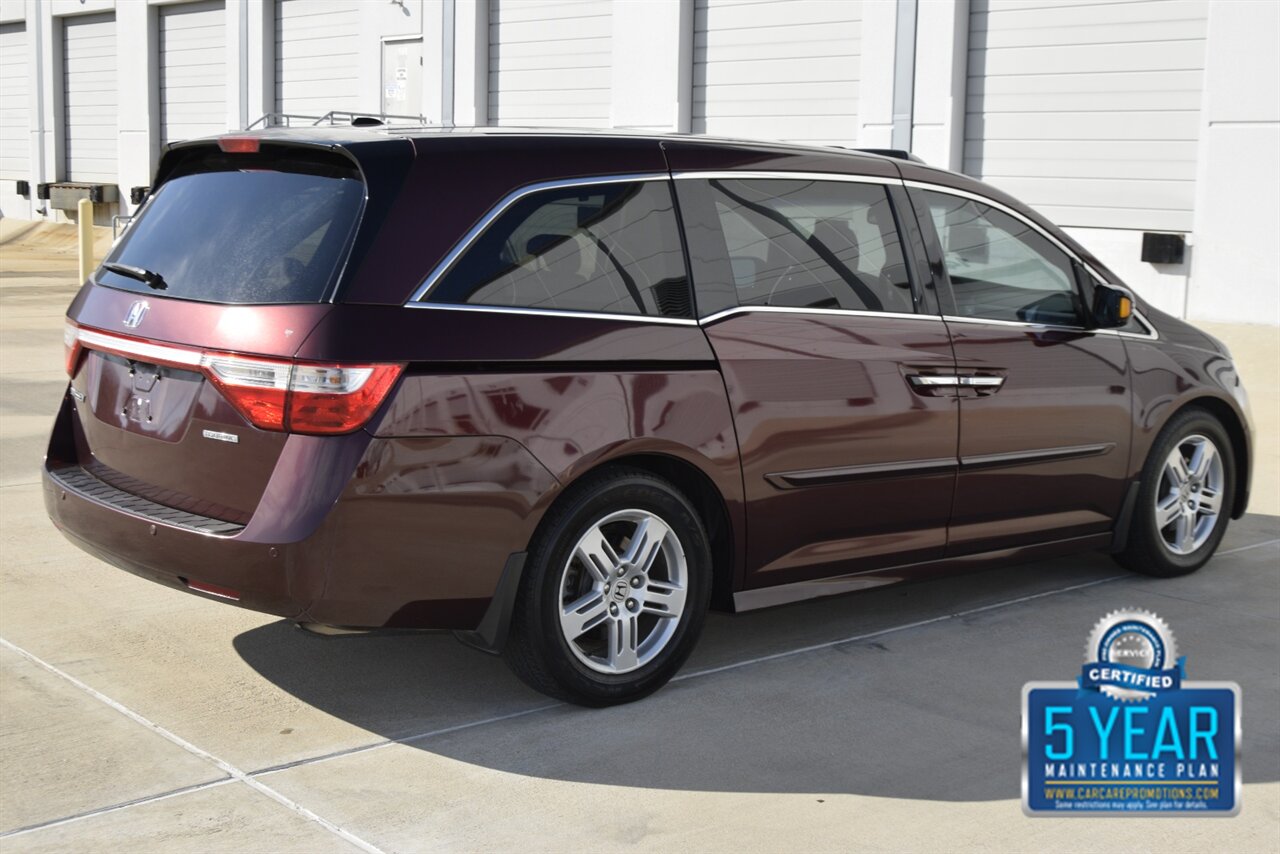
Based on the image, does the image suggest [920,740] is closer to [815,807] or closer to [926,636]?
[815,807]

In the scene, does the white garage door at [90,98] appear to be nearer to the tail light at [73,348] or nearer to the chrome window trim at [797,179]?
the tail light at [73,348]

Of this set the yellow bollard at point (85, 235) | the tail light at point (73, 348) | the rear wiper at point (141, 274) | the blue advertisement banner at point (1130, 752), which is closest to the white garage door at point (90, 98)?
the yellow bollard at point (85, 235)

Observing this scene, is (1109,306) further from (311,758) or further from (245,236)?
(311,758)

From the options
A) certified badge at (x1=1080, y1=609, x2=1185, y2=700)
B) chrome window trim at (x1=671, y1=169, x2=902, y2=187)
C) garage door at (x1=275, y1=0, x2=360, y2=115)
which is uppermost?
garage door at (x1=275, y1=0, x2=360, y2=115)

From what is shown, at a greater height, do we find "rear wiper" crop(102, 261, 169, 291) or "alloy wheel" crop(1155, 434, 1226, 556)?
"rear wiper" crop(102, 261, 169, 291)

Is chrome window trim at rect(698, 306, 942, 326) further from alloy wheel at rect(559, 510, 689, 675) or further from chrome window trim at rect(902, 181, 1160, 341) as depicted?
alloy wheel at rect(559, 510, 689, 675)

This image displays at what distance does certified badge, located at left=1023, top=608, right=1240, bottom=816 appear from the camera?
13.3 ft

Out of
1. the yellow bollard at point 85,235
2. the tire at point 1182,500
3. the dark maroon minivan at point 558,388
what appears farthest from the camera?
→ the yellow bollard at point 85,235

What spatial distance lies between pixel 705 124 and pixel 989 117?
12.9 ft

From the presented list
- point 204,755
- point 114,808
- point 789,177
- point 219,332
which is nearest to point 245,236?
point 219,332

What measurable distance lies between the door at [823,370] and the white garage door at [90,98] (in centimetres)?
2583

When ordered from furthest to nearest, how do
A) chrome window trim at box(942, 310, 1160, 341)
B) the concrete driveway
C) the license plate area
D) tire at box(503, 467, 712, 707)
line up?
chrome window trim at box(942, 310, 1160, 341) → tire at box(503, 467, 712, 707) → the license plate area → the concrete driveway

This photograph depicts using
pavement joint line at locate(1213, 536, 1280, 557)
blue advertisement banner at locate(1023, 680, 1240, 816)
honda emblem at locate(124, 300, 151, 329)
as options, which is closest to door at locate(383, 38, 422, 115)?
pavement joint line at locate(1213, 536, 1280, 557)

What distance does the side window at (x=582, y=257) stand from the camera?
438 cm
